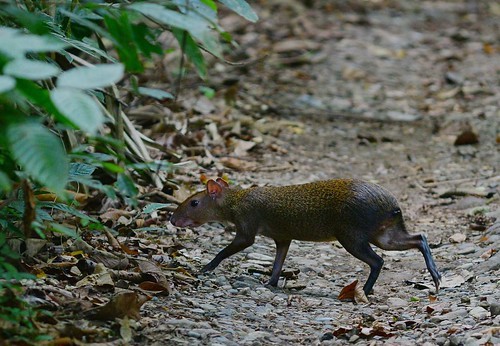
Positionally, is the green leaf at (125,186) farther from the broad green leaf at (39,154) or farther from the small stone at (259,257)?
the small stone at (259,257)

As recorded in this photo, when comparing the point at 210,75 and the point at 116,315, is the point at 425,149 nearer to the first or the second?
the point at 210,75

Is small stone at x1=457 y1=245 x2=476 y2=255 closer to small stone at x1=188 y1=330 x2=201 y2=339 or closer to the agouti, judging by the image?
the agouti

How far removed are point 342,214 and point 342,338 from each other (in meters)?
1.07

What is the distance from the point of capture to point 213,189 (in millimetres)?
5254

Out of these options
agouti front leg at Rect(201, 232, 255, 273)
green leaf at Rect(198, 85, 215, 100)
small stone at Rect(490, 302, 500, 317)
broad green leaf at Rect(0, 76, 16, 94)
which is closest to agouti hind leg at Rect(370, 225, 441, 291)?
agouti front leg at Rect(201, 232, 255, 273)

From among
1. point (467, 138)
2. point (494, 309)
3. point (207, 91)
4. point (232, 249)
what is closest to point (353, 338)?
point (494, 309)

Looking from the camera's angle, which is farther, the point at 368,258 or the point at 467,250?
the point at 467,250

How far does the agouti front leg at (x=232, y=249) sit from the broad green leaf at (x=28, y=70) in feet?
7.99

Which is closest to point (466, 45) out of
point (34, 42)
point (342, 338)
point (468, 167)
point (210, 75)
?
point (210, 75)

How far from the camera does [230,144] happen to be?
728 centimetres

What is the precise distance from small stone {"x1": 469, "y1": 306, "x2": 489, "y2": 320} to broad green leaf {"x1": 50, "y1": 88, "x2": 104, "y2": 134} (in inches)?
88.1

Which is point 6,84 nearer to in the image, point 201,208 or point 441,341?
point 441,341

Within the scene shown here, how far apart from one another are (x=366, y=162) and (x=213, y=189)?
2.47m

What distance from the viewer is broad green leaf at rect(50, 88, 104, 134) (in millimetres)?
2312
